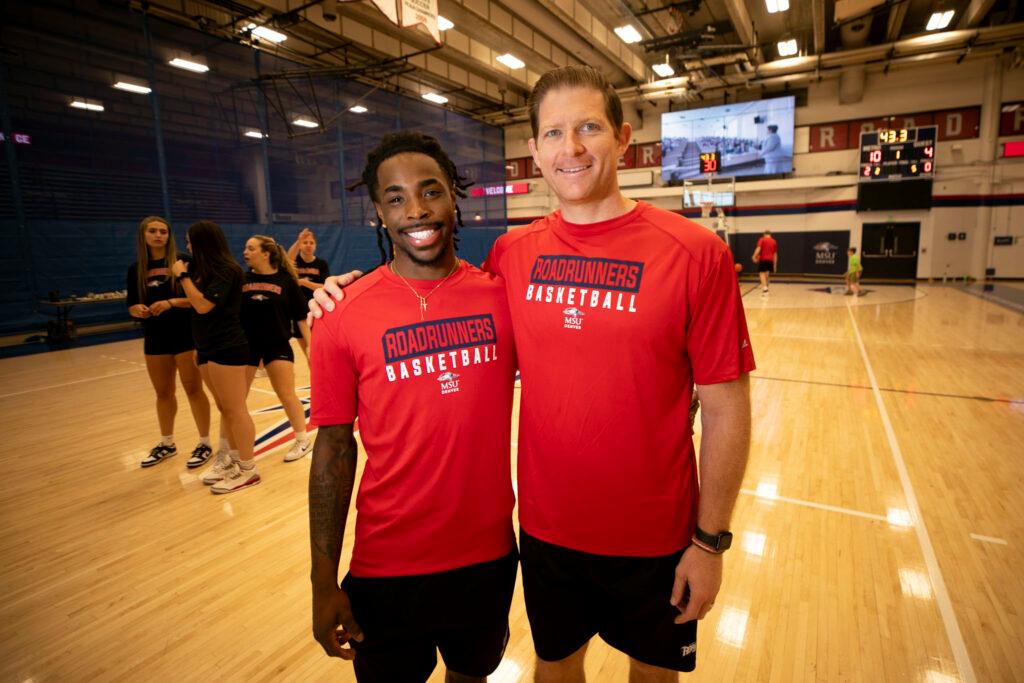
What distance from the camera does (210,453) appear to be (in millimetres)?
4562

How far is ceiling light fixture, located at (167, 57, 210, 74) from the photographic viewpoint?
10789mm

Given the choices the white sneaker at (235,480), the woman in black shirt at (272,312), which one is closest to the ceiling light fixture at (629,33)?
the woman in black shirt at (272,312)

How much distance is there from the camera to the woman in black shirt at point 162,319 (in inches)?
167

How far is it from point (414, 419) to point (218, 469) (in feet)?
11.3

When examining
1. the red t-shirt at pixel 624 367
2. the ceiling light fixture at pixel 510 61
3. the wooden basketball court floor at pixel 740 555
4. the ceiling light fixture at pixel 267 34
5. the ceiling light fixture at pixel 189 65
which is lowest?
the wooden basketball court floor at pixel 740 555

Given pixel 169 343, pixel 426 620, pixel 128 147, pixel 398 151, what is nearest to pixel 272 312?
pixel 169 343

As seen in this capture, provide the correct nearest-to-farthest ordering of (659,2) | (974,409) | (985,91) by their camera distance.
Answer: (974,409)
(659,2)
(985,91)

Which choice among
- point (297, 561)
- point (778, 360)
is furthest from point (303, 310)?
point (778, 360)

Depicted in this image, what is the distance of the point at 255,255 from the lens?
417cm

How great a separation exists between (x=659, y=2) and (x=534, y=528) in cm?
1402

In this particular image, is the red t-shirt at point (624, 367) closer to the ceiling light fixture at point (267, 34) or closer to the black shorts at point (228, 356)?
the black shorts at point (228, 356)

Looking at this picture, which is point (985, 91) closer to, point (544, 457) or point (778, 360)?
point (778, 360)

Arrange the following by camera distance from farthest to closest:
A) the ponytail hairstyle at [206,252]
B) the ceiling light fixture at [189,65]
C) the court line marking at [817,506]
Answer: the ceiling light fixture at [189,65], the ponytail hairstyle at [206,252], the court line marking at [817,506]

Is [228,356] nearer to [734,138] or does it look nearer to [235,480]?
[235,480]
